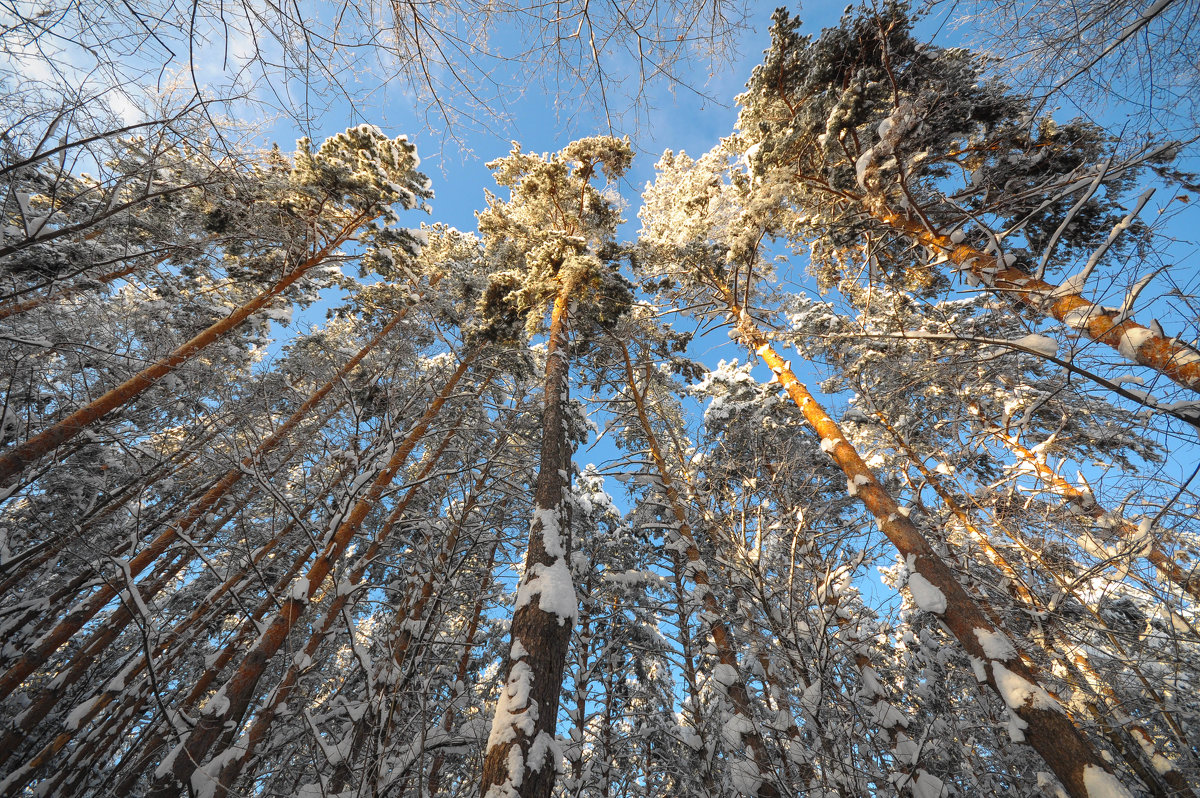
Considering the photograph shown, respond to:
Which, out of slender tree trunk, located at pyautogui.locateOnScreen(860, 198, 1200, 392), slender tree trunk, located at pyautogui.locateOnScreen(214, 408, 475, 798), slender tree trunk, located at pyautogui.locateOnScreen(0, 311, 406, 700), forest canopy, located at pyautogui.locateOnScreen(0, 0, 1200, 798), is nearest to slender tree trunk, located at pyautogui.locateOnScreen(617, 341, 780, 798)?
forest canopy, located at pyautogui.locateOnScreen(0, 0, 1200, 798)

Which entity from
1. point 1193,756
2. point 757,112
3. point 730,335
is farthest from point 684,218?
point 1193,756

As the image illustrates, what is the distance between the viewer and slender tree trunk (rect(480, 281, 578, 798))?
2633 millimetres

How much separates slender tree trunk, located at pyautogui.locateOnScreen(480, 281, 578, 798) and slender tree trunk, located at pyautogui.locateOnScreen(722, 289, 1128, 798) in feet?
14.5

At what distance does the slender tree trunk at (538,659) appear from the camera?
2.63 metres

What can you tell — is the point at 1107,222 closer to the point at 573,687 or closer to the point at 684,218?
the point at 684,218

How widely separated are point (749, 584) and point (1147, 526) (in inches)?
134

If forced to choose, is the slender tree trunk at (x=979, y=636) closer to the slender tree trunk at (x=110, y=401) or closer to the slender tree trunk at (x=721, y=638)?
the slender tree trunk at (x=721, y=638)

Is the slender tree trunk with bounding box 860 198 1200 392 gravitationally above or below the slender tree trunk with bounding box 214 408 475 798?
above

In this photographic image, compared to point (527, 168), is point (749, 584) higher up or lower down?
lower down

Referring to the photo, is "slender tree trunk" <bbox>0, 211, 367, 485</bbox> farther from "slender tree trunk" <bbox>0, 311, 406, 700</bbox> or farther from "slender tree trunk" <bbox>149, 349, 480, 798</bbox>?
"slender tree trunk" <bbox>149, 349, 480, 798</bbox>

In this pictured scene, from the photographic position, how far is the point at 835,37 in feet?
22.0

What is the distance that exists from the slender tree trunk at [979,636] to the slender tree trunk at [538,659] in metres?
4.41

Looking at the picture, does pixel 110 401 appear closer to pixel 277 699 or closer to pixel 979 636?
pixel 277 699

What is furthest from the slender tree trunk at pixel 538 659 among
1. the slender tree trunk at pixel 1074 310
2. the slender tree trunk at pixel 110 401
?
the slender tree trunk at pixel 110 401
